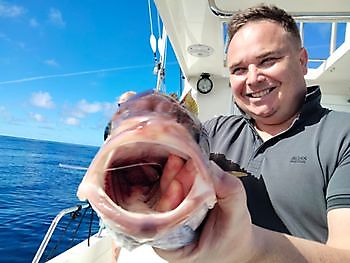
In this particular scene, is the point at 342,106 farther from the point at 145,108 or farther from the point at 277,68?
the point at 145,108

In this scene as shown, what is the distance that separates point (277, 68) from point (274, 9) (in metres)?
0.44

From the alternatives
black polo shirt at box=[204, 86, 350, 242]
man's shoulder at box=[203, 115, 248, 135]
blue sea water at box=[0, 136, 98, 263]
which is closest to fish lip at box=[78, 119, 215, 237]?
black polo shirt at box=[204, 86, 350, 242]

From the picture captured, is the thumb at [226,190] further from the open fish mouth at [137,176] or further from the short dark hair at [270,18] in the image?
the short dark hair at [270,18]

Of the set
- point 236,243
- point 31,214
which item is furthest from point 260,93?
point 31,214

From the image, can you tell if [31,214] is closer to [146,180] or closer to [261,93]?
[261,93]

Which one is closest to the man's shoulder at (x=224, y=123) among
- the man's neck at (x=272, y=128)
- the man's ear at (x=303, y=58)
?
the man's neck at (x=272, y=128)

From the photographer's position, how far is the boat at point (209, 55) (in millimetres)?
2580

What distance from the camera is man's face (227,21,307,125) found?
1.74 m

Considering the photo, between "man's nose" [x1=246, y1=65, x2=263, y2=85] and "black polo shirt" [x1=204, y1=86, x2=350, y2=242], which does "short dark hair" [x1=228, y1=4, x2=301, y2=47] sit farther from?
"black polo shirt" [x1=204, y1=86, x2=350, y2=242]

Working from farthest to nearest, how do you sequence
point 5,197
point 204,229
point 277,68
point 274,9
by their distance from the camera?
point 5,197 < point 274,9 < point 277,68 < point 204,229

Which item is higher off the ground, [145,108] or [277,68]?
[145,108]

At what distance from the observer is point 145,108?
29.0 inches

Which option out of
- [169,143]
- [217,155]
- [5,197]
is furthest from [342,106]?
[5,197]

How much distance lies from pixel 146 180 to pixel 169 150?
164 millimetres
